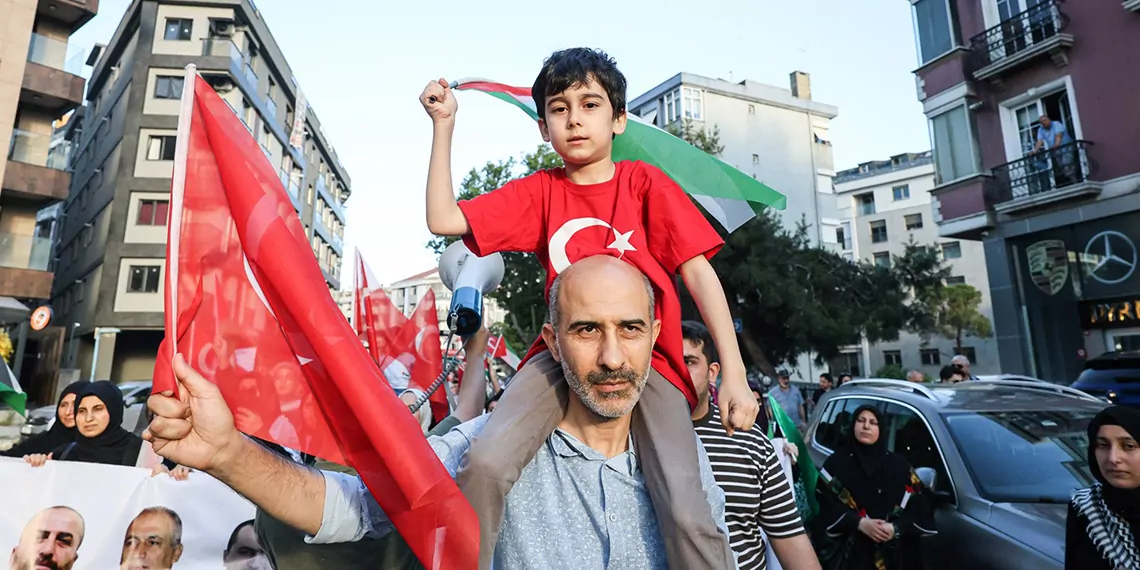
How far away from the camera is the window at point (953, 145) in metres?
17.1

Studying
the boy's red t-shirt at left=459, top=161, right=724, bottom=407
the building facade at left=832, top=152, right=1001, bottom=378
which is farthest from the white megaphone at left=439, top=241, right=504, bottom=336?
the building facade at left=832, top=152, right=1001, bottom=378

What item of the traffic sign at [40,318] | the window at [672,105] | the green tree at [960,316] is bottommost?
the traffic sign at [40,318]

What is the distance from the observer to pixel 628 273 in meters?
1.98

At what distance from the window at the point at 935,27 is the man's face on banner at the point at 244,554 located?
64.4 feet

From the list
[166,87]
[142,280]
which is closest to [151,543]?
[142,280]

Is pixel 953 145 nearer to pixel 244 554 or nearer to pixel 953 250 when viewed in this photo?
pixel 244 554

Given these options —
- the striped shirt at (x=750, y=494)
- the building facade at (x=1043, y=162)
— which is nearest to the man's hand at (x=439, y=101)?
the striped shirt at (x=750, y=494)

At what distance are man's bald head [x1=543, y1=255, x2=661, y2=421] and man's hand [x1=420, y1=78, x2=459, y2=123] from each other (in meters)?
0.72

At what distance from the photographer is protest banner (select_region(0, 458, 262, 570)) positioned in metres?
3.30

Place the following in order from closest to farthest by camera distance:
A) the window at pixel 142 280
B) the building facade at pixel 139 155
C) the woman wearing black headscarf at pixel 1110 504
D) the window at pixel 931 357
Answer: the woman wearing black headscarf at pixel 1110 504, the building facade at pixel 139 155, the window at pixel 142 280, the window at pixel 931 357

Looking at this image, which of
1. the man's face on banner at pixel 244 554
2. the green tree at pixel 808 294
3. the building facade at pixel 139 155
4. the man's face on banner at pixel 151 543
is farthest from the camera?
the building facade at pixel 139 155

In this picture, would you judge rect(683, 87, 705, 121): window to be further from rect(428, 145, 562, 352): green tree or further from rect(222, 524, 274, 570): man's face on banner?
rect(222, 524, 274, 570): man's face on banner

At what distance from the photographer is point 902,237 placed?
53781mm

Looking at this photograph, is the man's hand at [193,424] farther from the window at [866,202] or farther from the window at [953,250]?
the window at [866,202]
